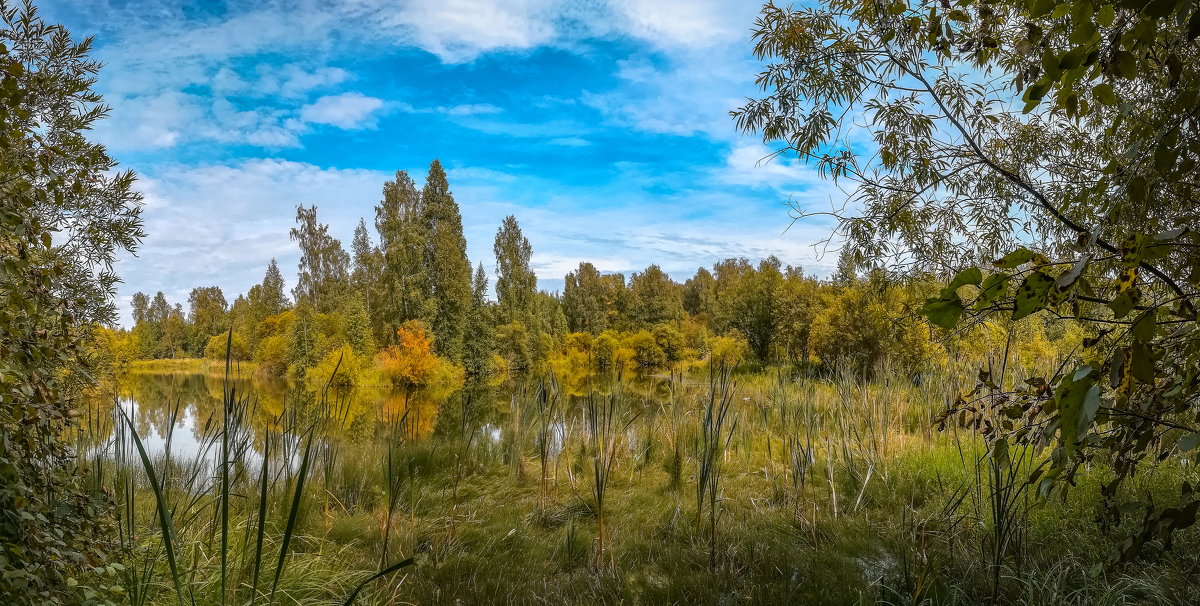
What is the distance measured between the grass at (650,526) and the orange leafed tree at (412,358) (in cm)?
1909

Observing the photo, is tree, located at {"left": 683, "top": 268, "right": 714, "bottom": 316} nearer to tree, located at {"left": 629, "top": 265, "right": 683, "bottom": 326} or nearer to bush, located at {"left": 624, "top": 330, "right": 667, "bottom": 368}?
tree, located at {"left": 629, "top": 265, "right": 683, "bottom": 326}

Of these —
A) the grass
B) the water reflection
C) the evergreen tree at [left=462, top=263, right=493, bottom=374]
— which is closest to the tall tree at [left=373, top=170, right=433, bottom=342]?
the evergreen tree at [left=462, top=263, right=493, bottom=374]

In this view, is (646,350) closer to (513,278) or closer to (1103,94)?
(513,278)

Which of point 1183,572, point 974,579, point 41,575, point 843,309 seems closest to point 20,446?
point 41,575

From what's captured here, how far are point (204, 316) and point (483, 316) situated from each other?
145 feet

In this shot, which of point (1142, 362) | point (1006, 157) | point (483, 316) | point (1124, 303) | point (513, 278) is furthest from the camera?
point (513, 278)

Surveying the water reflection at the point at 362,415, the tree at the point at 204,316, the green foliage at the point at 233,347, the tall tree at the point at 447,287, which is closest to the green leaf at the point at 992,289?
the green foliage at the point at 233,347

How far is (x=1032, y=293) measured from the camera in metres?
1.08

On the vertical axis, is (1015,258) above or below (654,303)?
below

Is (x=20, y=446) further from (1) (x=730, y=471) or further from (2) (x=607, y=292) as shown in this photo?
(2) (x=607, y=292)

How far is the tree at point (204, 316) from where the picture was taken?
53941 millimetres

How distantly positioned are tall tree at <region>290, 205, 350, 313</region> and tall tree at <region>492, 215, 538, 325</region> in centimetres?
1051

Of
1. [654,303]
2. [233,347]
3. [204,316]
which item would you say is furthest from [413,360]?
[204,316]

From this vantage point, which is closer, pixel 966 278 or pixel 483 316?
pixel 966 278
